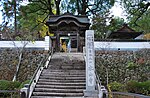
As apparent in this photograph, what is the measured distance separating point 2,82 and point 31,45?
796 cm

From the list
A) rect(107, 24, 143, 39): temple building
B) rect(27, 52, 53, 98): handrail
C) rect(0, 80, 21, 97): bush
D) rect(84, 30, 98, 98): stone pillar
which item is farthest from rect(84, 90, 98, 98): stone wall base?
rect(107, 24, 143, 39): temple building

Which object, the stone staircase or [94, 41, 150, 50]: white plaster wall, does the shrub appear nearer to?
the stone staircase

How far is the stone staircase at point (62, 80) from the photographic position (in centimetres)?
1302

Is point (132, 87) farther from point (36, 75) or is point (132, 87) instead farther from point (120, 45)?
point (120, 45)

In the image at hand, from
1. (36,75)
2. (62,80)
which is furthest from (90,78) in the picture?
(36,75)

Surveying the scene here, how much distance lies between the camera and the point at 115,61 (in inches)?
738

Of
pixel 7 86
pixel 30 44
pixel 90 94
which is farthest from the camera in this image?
pixel 30 44

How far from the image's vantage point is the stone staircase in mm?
13016

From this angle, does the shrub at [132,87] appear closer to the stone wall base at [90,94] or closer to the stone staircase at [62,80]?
the stone wall base at [90,94]

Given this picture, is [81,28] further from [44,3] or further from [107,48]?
[44,3]

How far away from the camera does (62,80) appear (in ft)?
48.2

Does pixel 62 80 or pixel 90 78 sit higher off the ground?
pixel 90 78

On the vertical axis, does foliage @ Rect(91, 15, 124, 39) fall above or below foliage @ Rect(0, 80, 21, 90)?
above

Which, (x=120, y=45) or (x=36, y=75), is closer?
(x=36, y=75)
